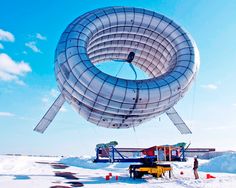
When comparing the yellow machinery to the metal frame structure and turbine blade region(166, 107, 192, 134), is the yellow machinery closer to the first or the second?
the metal frame structure

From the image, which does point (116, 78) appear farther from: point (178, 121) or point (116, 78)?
point (178, 121)

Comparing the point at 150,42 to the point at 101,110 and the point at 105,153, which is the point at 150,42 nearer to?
the point at 101,110

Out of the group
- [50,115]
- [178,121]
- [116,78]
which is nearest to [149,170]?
[178,121]

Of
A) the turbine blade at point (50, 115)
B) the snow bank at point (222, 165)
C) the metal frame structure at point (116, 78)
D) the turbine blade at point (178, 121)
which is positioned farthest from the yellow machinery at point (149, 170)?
the snow bank at point (222, 165)

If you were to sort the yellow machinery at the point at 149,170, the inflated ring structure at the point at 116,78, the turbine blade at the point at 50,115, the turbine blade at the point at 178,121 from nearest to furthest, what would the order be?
the inflated ring structure at the point at 116,78 → the yellow machinery at the point at 149,170 → the turbine blade at the point at 50,115 → the turbine blade at the point at 178,121

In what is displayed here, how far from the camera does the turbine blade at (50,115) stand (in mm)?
21312

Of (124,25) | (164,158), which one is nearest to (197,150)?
(164,158)

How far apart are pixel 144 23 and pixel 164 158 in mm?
9506

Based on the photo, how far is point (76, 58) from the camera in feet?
54.8

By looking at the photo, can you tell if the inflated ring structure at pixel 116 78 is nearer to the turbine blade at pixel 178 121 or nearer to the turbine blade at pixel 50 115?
the turbine blade at pixel 50 115

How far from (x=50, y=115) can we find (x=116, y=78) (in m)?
7.38

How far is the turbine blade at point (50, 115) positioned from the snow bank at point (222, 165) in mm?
18410

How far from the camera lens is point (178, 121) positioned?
22.5 m

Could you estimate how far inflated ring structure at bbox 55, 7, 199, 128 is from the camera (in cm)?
1634
